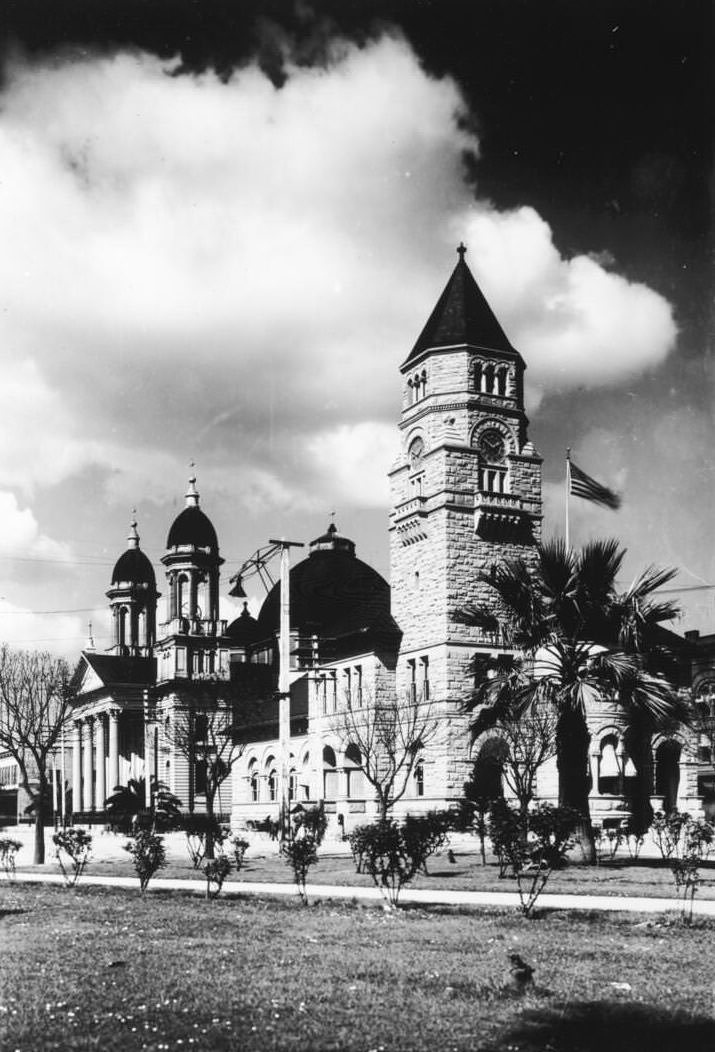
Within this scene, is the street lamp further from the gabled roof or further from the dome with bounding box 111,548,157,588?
the dome with bounding box 111,548,157,588

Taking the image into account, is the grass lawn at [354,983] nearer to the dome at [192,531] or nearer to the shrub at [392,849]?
the shrub at [392,849]

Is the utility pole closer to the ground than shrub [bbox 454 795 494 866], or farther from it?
farther from it

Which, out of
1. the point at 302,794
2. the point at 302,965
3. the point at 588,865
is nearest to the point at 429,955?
the point at 302,965

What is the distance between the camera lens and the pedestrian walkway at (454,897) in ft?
51.3

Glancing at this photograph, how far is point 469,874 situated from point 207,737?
2428cm

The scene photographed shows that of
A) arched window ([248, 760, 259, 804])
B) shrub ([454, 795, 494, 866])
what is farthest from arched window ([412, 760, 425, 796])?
arched window ([248, 760, 259, 804])

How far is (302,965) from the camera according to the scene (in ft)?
35.1

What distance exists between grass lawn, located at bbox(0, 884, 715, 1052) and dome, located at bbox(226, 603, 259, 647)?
246 feet

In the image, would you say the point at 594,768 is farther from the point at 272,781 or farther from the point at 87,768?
the point at 87,768

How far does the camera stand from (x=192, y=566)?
86.9 m

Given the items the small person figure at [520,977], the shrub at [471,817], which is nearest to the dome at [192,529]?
the shrub at [471,817]

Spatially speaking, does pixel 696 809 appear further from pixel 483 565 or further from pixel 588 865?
pixel 588 865

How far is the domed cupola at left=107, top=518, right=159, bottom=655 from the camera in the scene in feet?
339

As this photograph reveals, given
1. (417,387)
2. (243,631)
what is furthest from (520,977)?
(243,631)
